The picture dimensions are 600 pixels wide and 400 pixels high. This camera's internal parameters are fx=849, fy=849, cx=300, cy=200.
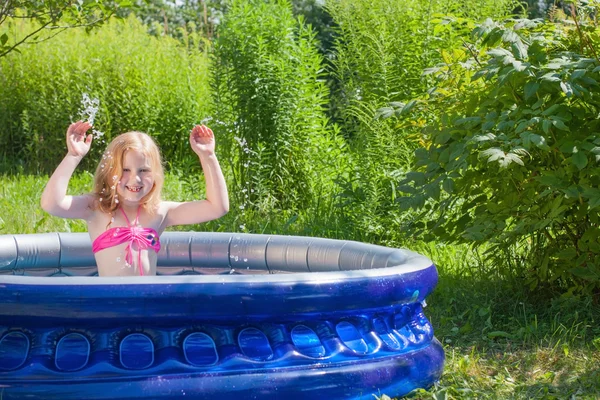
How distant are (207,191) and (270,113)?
8.64 ft

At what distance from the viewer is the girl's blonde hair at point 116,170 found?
10.3 feet

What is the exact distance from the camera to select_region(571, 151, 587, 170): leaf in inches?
125

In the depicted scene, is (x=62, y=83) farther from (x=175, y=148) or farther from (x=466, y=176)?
(x=466, y=176)

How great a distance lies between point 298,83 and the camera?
5.83 meters

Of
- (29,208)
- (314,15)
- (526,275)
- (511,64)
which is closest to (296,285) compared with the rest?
(511,64)

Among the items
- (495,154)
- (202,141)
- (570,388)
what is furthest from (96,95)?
(570,388)

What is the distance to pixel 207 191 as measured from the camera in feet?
10.6

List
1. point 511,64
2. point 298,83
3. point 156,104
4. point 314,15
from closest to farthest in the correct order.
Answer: point 511,64
point 298,83
point 156,104
point 314,15

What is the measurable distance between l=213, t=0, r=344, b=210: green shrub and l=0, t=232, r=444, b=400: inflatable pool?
318 centimetres

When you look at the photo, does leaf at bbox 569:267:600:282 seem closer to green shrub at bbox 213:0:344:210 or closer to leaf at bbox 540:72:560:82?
leaf at bbox 540:72:560:82

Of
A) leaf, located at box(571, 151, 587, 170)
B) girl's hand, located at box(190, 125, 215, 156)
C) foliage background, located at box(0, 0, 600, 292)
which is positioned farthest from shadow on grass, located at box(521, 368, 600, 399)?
girl's hand, located at box(190, 125, 215, 156)

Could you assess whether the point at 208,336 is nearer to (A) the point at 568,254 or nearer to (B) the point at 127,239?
(B) the point at 127,239

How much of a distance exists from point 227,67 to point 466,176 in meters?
2.66

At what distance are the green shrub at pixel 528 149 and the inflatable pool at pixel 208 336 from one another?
0.88 metres
